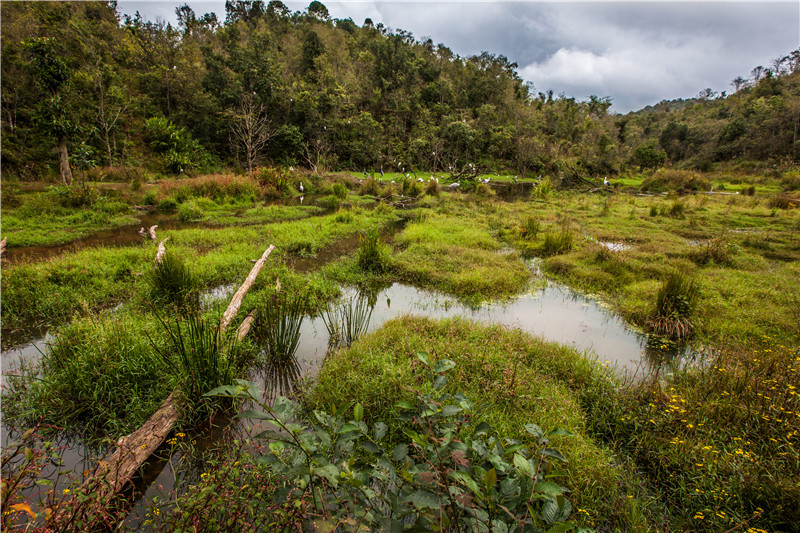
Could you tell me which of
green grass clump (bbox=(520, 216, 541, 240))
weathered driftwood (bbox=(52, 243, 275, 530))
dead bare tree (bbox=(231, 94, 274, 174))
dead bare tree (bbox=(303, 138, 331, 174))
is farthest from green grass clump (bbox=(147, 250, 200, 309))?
dead bare tree (bbox=(303, 138, 331, 174))

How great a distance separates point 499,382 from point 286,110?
30.4 m

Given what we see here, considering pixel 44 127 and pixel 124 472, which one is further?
pixel 44 127

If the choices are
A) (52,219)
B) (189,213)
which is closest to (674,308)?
(189,213)

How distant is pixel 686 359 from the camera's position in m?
4.45

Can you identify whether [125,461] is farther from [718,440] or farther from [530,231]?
[530,231]

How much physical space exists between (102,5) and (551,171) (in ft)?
156

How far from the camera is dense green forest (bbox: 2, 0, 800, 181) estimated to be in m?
18.9

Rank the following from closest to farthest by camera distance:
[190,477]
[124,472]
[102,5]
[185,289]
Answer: [124,472] → [190,477] → [185,289] → [102,5]

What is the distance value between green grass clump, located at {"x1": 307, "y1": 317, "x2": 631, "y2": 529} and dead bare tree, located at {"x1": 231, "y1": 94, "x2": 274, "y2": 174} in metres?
23.1

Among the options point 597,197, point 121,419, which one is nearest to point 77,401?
point 121,419

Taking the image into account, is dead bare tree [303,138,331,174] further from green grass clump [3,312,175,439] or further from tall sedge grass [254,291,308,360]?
green grass clump [3,312,175,439]

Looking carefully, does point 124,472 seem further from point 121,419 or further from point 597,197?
point 597,197

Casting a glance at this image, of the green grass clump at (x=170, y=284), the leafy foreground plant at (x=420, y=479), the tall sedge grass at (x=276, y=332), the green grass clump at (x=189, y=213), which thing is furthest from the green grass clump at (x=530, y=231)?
the green grass clump at (x=189, y=213)

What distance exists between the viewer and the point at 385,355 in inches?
151
